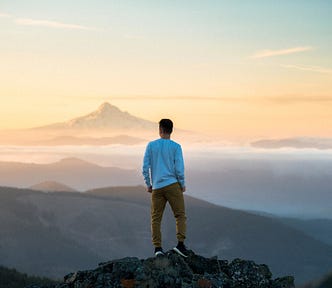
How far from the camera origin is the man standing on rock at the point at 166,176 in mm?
14930

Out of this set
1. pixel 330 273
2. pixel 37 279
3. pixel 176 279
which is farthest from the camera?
pixel 37 279

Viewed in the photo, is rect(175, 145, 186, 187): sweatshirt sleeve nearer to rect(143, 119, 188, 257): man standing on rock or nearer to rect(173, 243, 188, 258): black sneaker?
rect(143, 119, 188, 257): man standing on rock

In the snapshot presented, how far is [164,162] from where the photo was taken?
1500 cm

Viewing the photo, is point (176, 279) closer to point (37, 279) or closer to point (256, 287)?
point (256, 287)

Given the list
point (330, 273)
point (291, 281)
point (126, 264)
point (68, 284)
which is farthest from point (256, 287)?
point (330, 273)

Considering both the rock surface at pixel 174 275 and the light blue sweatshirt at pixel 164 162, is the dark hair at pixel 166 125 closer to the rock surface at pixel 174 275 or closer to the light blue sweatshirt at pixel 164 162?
the light blue sweatshirt at pixel 164 162

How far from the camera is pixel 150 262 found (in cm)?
1375

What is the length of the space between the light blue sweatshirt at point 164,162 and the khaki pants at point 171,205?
0.14 metres

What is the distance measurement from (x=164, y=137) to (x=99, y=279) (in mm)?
3551

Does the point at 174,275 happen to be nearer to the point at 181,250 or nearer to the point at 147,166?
the point at 181,250

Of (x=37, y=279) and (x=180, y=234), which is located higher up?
(x=180, y=234)

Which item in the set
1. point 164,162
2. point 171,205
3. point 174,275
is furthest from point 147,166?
point 174,275

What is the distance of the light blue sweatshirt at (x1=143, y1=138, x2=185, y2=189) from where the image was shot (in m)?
15.0

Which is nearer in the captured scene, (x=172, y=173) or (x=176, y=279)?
(x=176, y=279)
